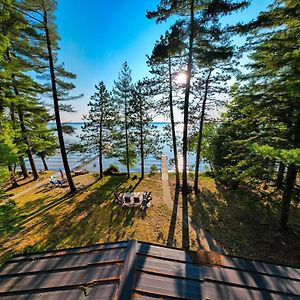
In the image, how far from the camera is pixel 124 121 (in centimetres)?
1867

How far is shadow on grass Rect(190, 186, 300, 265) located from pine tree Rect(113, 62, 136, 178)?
8504 mm

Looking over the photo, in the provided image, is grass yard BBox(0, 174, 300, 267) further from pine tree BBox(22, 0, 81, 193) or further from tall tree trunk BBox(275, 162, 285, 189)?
pine tree BBox(22, 0, 81, 193)

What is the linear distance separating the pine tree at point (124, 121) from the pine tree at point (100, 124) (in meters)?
0.69

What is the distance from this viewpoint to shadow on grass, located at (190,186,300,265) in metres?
8.60

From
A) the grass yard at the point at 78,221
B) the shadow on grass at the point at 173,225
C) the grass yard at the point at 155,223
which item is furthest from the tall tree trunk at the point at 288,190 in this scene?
the shadow on grass at the point at 173,225

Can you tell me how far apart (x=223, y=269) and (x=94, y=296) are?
2.68 meters

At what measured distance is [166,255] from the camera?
4285mm

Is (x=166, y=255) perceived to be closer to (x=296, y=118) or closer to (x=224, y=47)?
(x=296, y=118)

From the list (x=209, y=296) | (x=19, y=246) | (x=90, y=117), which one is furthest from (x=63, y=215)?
(x=209, y=296)

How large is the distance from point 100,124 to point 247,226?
14648mm

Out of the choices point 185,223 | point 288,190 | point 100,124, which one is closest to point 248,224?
point 288,190

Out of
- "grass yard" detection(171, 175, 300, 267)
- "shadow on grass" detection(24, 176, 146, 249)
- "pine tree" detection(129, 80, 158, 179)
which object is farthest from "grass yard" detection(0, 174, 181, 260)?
"pine tree" detection(129, 80, 158, 179)

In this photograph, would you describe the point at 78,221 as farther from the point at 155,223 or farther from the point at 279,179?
the point at 279,179

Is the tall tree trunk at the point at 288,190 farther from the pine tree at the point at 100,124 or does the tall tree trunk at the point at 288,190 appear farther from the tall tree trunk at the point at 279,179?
the pine tree at the point at 100,124
